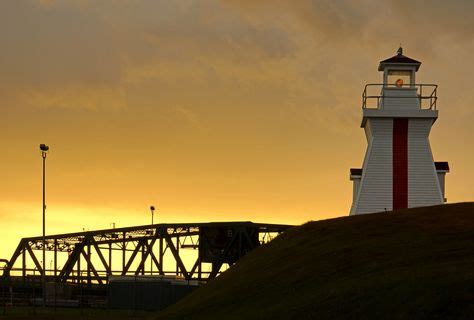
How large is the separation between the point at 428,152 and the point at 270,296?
25636 millimetres

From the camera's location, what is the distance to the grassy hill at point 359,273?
1222 inches

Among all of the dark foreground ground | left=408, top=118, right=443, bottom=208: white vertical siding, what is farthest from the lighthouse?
the dark foreground ground

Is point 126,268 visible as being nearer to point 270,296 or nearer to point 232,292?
point 232,292

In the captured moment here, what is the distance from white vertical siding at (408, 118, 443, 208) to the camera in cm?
6144

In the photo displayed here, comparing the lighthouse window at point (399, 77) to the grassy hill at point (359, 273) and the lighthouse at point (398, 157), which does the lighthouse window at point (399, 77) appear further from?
the grassy hill at point (359, 273)

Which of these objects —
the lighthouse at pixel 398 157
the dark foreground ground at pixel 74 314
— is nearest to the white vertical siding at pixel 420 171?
the lighthouse at pixel 398 157

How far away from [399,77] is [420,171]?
762cm

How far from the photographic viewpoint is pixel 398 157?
6147 centimetres

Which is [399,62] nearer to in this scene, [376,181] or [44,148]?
[376,181]

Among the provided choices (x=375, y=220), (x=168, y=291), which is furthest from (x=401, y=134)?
(x=168, y=291)

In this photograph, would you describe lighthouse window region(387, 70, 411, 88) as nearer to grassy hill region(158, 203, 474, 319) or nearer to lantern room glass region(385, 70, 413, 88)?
lantern room glass region(385, 70, 413, 88)

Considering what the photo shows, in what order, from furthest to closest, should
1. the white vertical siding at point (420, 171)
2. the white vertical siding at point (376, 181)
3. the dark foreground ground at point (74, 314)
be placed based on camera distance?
the white vertical siding at point (420, 171)
the white vertical siding at point (376, 181)
the dark foreground ground at point (74, 314)

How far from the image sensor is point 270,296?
133ft

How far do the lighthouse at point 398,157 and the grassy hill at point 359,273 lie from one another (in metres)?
6.46
